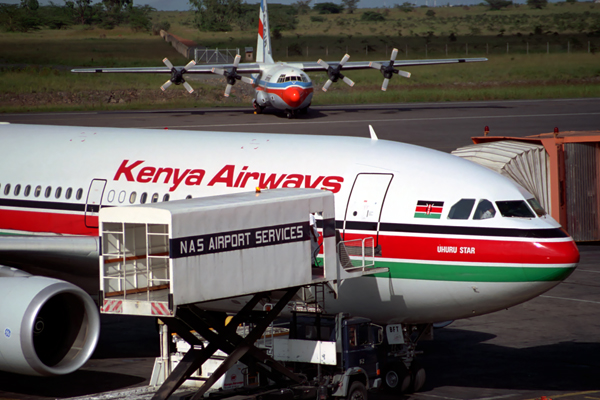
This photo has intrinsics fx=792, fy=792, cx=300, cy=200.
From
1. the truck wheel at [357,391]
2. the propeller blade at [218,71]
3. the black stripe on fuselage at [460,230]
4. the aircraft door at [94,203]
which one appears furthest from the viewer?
the propeller blade at [218,71]

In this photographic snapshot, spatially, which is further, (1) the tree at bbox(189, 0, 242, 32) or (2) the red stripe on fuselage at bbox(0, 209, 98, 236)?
(1) the tree at bbox(189, 0, 242, 32)

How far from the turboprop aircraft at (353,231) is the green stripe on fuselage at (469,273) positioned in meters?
0.02

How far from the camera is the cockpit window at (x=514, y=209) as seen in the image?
1555 centimetres

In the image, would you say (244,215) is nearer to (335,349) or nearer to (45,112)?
A: (335,349)

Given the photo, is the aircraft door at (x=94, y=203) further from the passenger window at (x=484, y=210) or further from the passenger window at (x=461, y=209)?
the passenger window at (x=484, y=210)

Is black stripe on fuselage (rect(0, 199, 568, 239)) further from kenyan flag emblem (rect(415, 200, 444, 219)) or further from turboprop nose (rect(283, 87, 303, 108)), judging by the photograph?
turboprop nose (rect(283, 87, 303, 108))

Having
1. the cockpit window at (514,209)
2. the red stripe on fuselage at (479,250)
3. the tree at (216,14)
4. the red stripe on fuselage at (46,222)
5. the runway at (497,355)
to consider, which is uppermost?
the tree at (216,14)

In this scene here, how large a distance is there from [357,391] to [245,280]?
12.0 ft

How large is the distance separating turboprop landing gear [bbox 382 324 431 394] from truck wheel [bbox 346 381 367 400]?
152cm

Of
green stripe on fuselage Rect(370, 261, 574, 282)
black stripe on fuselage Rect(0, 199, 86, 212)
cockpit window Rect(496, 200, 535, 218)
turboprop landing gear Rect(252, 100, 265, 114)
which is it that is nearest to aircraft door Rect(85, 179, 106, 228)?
black stripe on fuselage Rect(0, 199, 86, 212)

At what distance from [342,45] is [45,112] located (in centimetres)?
8045

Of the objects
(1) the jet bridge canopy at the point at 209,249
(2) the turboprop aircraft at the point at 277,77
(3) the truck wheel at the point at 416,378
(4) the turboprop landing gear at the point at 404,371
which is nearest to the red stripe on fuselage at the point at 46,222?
(1) the jet bridge canopy at the point at 209,249

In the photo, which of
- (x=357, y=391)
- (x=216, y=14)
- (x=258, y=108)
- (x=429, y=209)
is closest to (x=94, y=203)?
(x=357, y=391)

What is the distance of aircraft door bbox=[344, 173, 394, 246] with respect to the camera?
1586cm
